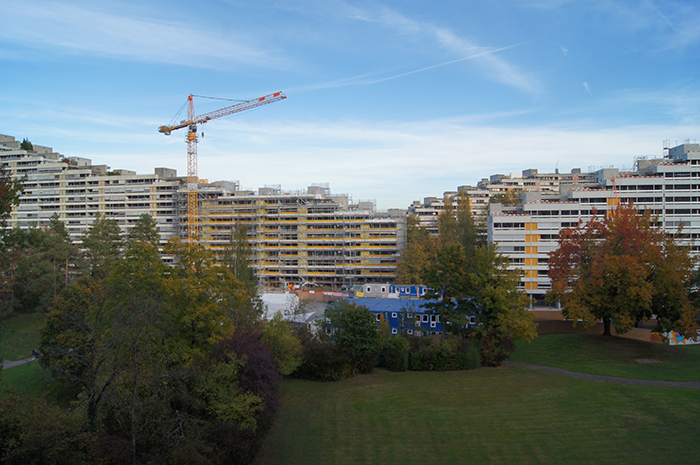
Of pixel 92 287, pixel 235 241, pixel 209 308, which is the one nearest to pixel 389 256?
pixel 235 241

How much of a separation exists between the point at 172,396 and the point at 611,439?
61.7 feet

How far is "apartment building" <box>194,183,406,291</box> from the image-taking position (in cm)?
8662

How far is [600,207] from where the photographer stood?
2613 inches

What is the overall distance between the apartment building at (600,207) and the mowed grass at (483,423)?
137ft

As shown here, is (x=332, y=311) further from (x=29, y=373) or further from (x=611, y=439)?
(x=29, y=373)

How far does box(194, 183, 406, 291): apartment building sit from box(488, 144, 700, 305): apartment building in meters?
23.4

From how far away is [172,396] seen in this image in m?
17.8

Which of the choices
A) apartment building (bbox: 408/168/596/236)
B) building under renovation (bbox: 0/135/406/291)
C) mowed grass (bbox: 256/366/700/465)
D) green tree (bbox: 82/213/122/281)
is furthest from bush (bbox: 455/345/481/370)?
apartment building (bbox: 408/168/596/236)

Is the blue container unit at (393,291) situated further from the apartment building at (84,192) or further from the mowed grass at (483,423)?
the apartment building at (84,192)

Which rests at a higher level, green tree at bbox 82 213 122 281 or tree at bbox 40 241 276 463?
green tree at bbox 82 213 122 281

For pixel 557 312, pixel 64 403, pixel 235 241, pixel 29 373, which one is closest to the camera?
pixel 64 403

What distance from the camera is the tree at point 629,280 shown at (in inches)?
1350

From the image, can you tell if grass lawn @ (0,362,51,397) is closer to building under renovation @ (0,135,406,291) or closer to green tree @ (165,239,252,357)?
green tree @ (165,239,252,357)

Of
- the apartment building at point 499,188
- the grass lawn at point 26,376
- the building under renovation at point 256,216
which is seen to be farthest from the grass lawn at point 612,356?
the apartment building at point 499,188
